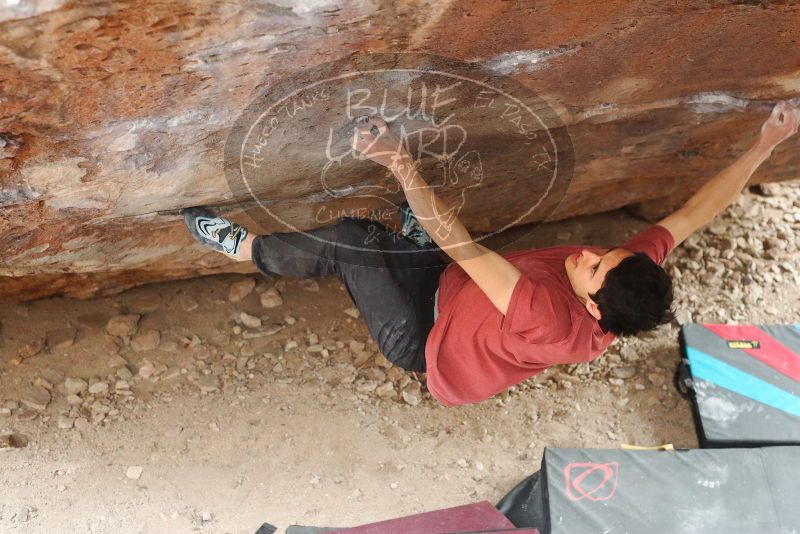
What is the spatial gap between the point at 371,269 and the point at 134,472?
119cm

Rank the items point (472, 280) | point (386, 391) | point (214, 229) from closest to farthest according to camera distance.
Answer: point (472, 280) < point (214, 229) < point (386, 391)

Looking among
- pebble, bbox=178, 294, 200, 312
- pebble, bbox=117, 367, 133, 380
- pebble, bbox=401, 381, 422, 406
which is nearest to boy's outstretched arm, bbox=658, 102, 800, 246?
pebble, bbox=401, 381, 422, 406

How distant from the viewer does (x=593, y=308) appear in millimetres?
1990

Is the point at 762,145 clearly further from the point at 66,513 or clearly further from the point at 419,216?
the point at 66,513

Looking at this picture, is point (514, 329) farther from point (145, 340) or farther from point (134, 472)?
point (145, 340)

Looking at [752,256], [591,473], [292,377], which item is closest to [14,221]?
[292,377]

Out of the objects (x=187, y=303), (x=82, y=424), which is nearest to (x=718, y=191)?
(x=187, y=303)

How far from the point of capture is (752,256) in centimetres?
368

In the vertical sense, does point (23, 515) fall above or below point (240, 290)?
below

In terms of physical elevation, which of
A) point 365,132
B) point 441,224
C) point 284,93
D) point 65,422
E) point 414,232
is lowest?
point 65,422

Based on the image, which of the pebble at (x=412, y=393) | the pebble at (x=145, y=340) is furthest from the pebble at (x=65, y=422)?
the pebble at (x=412, y=393)

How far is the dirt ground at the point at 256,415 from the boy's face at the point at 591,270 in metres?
1.11

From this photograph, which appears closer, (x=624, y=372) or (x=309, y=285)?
(x=624, y=372)

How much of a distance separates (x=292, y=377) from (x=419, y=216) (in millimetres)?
1257
